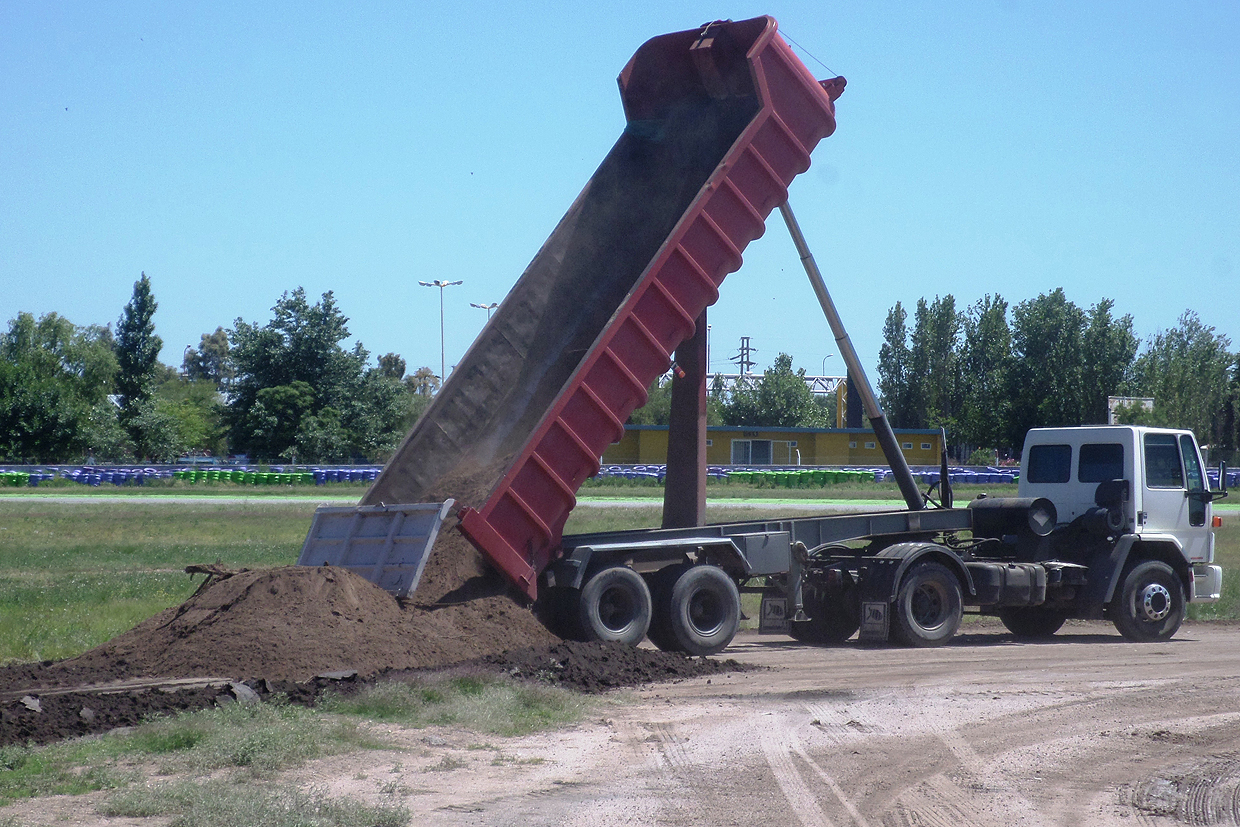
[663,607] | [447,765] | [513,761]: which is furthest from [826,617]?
[447,765]

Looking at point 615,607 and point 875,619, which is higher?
point 615,607

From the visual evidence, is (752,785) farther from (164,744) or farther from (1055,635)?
(1055,635)

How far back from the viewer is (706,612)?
12461mm

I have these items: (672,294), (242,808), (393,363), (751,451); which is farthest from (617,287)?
(393,363)

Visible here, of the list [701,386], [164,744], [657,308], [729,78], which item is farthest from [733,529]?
[164,744]

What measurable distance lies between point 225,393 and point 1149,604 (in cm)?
Result: 7011

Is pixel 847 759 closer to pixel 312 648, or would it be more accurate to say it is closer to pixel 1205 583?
pixel 312 648

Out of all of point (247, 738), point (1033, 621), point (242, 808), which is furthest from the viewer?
point (1033, 621)

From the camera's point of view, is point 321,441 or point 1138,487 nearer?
point 1138,487

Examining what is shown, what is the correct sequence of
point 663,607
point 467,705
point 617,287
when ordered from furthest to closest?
point 617,287, point 663,607, point 467,705

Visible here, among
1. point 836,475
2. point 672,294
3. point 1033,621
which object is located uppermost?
point 672,294

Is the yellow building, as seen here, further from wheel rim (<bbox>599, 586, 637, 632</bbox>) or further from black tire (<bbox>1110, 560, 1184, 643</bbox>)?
wheel rim (<bbox>599, 586, 637, 632</bbox>)

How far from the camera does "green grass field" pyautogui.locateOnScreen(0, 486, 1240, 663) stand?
545 inches

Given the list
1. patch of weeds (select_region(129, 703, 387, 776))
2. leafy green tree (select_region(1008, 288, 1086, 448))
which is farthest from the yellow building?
patch of weeds (select_region(129, 703, 387, 776))
